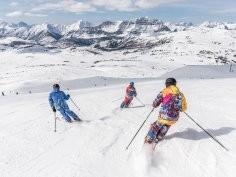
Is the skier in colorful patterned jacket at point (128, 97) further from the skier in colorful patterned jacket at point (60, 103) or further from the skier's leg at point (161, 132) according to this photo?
the skier's leg at point (161, 132)

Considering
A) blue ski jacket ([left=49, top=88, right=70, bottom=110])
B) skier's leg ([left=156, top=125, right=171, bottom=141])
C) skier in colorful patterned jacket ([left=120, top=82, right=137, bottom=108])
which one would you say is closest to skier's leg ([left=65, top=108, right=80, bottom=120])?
blue ski jacket ([left=49, top=88, right=70, bottom=110])

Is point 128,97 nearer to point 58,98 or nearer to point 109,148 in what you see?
point 58,98

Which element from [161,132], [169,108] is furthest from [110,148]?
[169,108]

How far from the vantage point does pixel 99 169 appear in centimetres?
851

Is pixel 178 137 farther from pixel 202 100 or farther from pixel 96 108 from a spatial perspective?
pixel 202 100

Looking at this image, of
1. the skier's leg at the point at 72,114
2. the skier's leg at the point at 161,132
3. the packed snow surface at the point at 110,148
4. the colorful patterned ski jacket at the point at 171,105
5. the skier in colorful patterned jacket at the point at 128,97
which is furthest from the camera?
the skier in colorful patterned jacket at the point at 128,97

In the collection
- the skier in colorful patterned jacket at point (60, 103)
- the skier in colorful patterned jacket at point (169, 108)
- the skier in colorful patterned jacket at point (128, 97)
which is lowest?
the skier in colorful patterned jacket at point (128, 97)

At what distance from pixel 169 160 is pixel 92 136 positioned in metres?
3.43

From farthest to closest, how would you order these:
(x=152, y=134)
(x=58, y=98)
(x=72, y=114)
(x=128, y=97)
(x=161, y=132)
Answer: (x=128, y=97) < (x=58, y=98) < (x=72, y=114) < (x=161, y=132) < (x=152, y=134)

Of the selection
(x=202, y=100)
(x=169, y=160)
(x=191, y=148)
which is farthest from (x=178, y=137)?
(x=202, y=100)

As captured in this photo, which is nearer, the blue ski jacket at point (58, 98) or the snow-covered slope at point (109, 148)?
the snow-covered slope at point (109, 148)

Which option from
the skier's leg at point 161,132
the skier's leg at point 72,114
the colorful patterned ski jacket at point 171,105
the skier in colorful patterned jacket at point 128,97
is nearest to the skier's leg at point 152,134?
the skier's leg at point 161,132

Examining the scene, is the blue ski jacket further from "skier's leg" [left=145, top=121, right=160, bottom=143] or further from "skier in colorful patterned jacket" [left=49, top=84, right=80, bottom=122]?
"skier's leg" [left=145, top=121, right=160, bottom=143]

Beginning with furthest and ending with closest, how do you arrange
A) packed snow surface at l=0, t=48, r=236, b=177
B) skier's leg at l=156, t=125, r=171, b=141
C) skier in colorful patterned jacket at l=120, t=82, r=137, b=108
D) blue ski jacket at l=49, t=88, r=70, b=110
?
1. skier in colorful patterned jacket at l=120, t=82, r=137, b=108
2. blue ski jacket at l=49, t=88, r=70, b=110
3. skier's leg at l=156, t=125, r=171, b=141
4. packed snow surface at l=0, t=48, r=236, b=177
